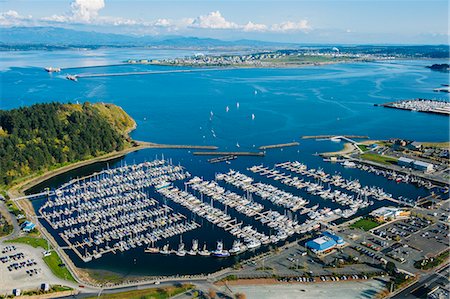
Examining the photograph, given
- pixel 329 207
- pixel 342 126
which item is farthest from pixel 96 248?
pixel 342 126

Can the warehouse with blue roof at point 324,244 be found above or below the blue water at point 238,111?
below

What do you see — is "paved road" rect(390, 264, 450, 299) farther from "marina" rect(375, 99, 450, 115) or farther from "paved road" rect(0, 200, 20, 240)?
"marina" rect(375, 99, 450, 115)

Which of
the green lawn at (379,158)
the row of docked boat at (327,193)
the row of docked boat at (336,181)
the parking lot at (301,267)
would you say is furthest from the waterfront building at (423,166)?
the parking lot at (301,267)

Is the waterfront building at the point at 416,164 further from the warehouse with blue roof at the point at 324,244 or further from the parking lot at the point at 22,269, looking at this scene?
the parking lot at the point at 22,269

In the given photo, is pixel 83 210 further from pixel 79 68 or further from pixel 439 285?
pixel 79 68

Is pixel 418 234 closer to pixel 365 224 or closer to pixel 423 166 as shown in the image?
pixel 365 224

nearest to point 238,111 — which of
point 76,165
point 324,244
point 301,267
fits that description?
point 76,165

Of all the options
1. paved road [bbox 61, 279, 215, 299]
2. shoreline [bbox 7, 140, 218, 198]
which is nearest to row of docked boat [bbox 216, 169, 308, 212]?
shoreline [bbox 7, 140, 218, 198]
